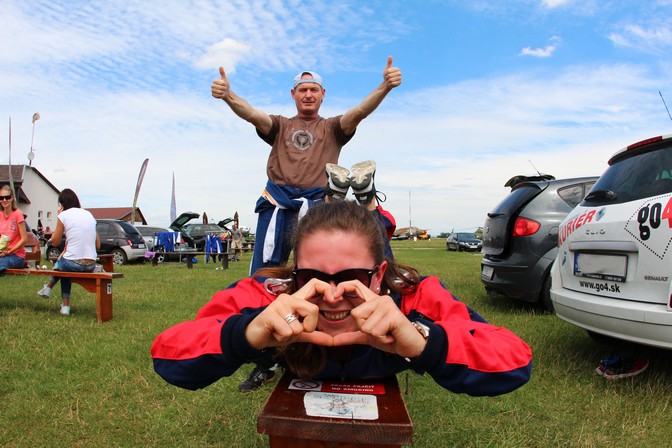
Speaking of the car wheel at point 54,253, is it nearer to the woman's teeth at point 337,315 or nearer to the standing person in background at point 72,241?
the standing person in background at point 72,241

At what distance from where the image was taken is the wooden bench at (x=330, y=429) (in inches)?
57.3

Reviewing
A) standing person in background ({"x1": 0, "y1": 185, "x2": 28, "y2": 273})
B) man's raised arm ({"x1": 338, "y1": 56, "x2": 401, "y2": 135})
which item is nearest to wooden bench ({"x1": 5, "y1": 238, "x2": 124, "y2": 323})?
standing person in background ({"x1": 0, "y1": 185, "x2": 28, "y2": 273})

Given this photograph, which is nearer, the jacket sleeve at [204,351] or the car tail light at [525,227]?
the jacket sleeve at [204,351]

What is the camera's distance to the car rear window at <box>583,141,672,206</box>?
129 inches

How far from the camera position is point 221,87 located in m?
3.39

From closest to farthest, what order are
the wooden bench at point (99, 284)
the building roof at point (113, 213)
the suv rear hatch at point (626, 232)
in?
the suv rear hatch at point (626, 232) < the wooden bench at point (99, 284) < the building roof at point (113, 213)

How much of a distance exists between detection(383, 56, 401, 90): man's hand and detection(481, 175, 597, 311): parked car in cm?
364

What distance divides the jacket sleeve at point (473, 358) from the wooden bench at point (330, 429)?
0.19m

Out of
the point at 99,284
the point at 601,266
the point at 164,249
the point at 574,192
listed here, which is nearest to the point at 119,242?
the point at 164,249

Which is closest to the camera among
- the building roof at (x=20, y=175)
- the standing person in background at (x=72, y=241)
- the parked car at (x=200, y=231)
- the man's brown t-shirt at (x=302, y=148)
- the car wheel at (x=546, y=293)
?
the man's brown t-shirt at (x=302, y=148)

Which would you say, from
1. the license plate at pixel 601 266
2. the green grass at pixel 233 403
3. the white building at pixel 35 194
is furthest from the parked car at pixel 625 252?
the white building at pixel 35 194

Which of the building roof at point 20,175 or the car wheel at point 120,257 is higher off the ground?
the building roof at point 20,175

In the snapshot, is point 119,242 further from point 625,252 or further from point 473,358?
point 473,358

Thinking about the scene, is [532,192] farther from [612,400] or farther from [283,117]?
[283,117]
